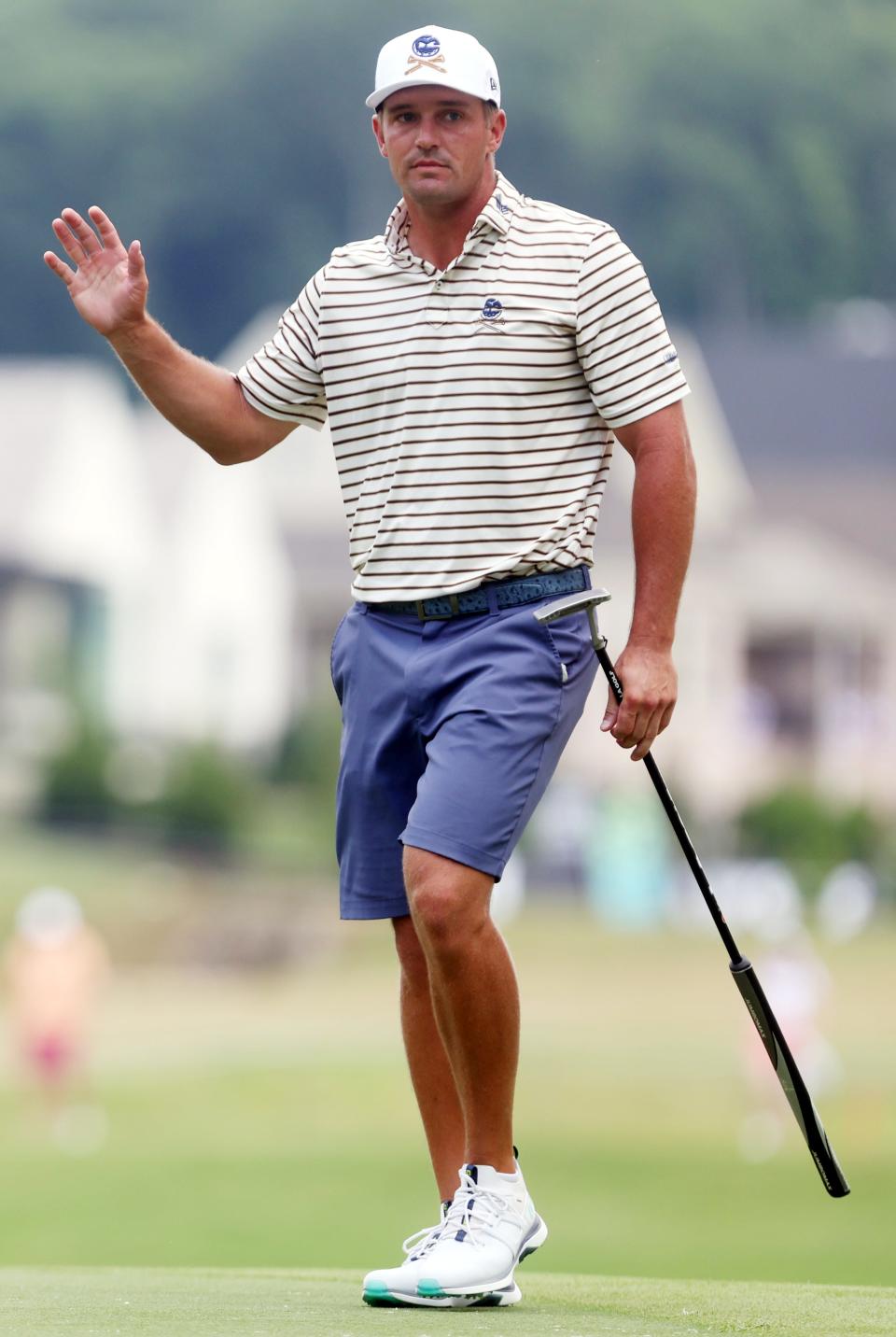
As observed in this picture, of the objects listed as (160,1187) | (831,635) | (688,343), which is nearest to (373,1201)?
(160,1187)

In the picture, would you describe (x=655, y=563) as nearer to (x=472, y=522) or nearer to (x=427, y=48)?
(x=472, y=522)

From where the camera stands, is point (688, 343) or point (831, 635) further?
point (688, 343)

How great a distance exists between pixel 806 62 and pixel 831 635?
15656 mm

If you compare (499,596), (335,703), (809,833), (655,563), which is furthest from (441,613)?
(335,703)

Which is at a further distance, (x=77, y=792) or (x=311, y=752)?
(x=311, y=752)

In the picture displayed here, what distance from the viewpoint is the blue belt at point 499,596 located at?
3.04m

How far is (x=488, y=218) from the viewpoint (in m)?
3.06

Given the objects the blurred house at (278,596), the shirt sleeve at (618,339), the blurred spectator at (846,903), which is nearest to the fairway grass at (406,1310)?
the shirt sleeve at (618,339)

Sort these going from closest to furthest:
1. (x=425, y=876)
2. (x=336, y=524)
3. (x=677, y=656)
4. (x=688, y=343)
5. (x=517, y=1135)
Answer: (x=425, y=876)
(x=517, y=1135)
(x=677, y=656)
(x=336, y=524)
(x=688, y=343)

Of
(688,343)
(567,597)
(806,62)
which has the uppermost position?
(806,62)

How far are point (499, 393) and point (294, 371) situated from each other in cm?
34

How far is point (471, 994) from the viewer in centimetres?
296

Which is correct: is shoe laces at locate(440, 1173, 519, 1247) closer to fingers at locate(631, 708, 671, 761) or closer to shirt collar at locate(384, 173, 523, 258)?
fingers at locate(631, 708, 671, 761)

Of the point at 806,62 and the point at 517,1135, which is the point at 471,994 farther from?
the point at 806,62
